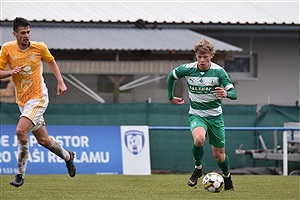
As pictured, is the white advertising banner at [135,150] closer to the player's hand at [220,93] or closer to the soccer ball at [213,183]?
the soccer ball at [213,183]

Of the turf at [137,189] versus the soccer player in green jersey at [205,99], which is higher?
the soccer player in green jersey at [205,99]

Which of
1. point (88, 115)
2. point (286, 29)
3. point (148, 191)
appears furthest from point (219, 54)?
point (148, 191)

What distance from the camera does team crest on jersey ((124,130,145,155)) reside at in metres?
17.2

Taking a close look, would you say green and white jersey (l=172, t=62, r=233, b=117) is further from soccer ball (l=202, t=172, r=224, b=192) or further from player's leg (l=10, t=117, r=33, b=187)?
player's leg (l=10, t=117, r=33, b=187)

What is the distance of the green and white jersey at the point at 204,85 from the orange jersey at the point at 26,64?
1.92m

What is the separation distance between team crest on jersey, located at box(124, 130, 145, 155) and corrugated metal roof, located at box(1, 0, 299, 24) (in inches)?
205

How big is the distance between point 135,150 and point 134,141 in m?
0.18

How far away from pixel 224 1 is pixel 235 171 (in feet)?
21.7

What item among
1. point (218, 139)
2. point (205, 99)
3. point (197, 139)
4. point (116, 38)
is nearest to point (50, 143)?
point (197, 139)

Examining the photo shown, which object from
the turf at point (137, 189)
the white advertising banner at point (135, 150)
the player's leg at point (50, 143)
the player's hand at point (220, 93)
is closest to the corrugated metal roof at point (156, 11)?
the white advertising banner at point (135, 150)

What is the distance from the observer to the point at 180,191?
38.5ft

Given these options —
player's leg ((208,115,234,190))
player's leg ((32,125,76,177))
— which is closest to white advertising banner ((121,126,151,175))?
player's leg ((32,125,76,177))

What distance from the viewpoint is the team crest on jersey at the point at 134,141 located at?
1722 cm

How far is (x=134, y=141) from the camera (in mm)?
17266
